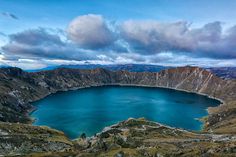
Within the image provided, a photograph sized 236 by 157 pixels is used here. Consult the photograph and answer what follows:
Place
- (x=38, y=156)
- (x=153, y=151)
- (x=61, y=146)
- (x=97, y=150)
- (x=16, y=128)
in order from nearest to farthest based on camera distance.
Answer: (x=38, y=156), (x=153, y=151), (x=97, y=150), (x=61, y=146), (x=16, y=128)

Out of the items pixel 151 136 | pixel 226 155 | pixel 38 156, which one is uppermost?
pixel 226 155

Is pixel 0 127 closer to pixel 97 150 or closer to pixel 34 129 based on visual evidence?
pixel 34 129

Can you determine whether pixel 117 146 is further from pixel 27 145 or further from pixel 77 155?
pixel 27 145

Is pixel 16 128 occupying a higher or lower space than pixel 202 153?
lower

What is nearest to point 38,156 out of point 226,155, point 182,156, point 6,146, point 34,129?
point 6,146

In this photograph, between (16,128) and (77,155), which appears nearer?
(77,155)

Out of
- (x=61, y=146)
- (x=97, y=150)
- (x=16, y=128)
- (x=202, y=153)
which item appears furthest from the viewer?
(x=16, y=128)

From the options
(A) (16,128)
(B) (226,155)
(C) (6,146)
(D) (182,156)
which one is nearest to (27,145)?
(C) (6,146)

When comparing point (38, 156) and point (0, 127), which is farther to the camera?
point (0, 127)

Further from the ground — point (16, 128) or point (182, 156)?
point (182, 156)
